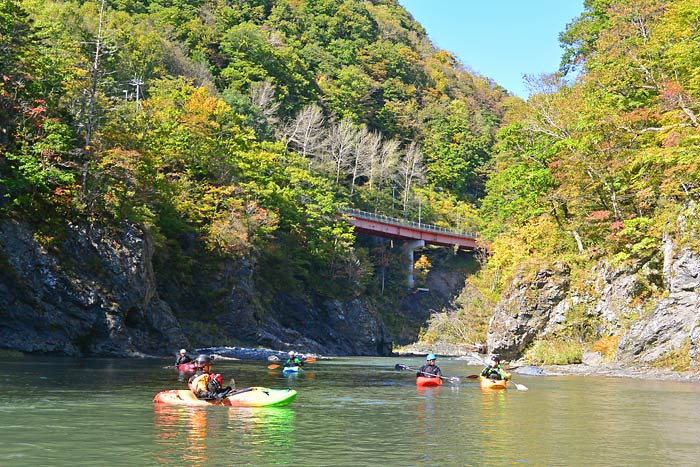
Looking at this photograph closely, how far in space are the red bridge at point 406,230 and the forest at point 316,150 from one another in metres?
3.48

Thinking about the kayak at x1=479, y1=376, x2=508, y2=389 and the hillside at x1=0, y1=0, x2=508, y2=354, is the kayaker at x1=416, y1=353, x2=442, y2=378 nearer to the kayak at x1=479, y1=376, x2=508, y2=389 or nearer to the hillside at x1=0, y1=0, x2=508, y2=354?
the kayak at x1=479, y1=376, x2=508, y2=389

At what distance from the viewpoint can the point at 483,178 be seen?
116188 millimetres

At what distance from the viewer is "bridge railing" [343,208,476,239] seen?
87.0m

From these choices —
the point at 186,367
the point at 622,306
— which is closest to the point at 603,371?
the point at 622,306

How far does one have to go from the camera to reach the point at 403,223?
9025 centimetres

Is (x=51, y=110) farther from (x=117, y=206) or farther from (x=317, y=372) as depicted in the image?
(x=317, y=372)

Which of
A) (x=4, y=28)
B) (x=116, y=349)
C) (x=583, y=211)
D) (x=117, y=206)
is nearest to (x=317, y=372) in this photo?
(x=116, y=349)

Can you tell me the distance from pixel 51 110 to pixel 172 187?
11.0 meters

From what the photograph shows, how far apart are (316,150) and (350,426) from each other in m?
82.2

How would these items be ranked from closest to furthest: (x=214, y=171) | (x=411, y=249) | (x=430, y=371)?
(x=430, y=371)
(x=214, y=171)
(x=411, y=249)

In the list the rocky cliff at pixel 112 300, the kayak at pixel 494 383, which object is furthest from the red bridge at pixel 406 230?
the kayak at pixel 494 383

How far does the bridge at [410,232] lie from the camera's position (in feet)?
282

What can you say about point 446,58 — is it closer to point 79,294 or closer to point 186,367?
point 79,294

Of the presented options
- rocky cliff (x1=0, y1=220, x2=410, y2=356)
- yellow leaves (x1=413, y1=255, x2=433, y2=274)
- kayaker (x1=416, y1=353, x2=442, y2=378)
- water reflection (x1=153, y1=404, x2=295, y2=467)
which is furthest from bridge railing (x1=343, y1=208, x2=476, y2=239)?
water reflection (x1=153, y1=404, x2=295, y2=467)
